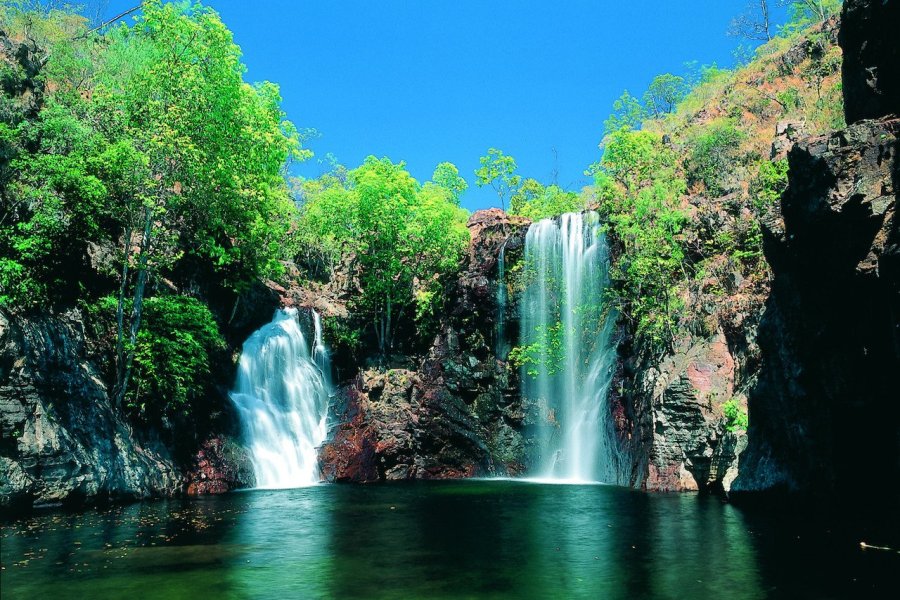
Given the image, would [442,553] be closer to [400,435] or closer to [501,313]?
[400,435]

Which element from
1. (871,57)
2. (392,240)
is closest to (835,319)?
(871,57)

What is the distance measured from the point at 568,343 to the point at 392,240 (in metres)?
10.7

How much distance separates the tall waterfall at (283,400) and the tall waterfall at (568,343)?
32.5 ft

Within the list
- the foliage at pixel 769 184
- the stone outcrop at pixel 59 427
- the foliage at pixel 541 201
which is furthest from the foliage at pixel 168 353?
the foliage at pixel 541 201

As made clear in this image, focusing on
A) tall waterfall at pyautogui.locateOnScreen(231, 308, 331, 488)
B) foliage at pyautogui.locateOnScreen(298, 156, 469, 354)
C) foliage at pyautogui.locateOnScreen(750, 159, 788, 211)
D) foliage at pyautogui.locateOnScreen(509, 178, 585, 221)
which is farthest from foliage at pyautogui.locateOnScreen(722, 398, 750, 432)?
foliage at pyautogui.locateOnScreen(509, 178, 585, 221)

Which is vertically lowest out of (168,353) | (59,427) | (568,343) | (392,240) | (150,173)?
(59,427)

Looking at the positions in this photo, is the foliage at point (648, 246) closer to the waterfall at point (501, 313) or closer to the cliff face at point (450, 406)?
the cliff face at point (450, 406)

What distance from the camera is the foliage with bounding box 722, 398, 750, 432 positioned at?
17828 mm

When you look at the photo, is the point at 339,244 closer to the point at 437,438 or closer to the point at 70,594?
the point at 437,438

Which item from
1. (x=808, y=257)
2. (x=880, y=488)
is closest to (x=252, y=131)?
(x=808, y=257)

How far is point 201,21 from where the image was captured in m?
22.0

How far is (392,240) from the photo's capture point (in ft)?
108

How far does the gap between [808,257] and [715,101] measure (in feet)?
91.3

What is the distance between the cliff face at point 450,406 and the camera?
27.5 metres
